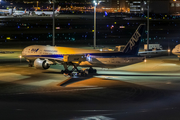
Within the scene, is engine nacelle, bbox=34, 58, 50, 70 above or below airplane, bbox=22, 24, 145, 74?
below

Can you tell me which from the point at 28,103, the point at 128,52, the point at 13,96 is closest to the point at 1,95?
the point at 13,96

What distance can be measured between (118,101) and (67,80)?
1276 cm

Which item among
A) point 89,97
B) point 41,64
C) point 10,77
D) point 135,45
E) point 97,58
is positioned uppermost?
point 135,45

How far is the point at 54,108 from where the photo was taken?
23094mm

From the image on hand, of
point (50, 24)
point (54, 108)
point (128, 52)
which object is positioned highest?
point (50, 24)

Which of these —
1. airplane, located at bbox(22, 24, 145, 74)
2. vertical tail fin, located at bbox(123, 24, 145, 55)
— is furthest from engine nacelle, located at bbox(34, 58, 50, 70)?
vertical tail fin, located at bbox(123, 24, 145, 55)

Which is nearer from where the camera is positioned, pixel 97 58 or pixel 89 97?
pixel 89 97

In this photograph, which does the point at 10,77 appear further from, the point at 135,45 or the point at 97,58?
the point at 135,45

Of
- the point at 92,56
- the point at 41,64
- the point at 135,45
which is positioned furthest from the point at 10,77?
the point at 135,45

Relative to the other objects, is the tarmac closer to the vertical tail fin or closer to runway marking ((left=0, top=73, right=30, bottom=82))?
runway marking ((left=0, top=73, right=30, bottom=82))

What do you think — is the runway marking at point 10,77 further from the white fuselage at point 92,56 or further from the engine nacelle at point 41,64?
the white fuselage at point 92,56

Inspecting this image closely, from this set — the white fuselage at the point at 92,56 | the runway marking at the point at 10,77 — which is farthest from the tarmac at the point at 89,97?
the white fuselage at the point at 92,56

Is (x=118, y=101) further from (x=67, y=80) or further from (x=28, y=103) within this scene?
(x=67, y=80)

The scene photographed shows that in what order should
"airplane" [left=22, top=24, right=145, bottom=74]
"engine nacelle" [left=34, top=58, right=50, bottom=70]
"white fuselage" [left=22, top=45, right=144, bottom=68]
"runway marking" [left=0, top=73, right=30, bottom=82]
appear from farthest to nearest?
"engine nacelle" [left=34, top=58, right=50, bottom=70] → "white fuselage" [left=22, top=45, right=144, bottom=68] → "airplane" [left=22, top=24, right=145, bottom=74] → "runway marking" [left=0, top=73, right=30, bottom=82]
